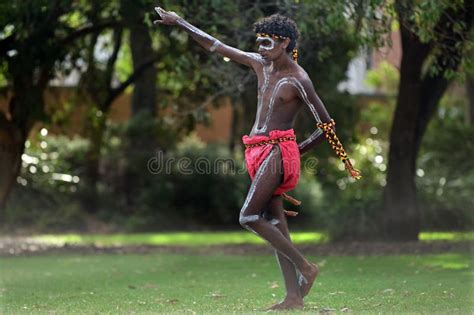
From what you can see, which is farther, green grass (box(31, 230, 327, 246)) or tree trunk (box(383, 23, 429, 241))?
green grass (box(31, 230, 327, 246))

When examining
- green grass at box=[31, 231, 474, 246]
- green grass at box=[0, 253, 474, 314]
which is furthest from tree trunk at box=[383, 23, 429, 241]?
green grass at box=[0, 253, 474, 314]

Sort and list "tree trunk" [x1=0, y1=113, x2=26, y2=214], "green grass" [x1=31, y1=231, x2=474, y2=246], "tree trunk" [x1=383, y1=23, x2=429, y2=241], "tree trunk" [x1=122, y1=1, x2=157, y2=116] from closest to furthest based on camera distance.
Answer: "tree trunk" [x1=122, y1=1, x2=157, y2=116] → "tree trunk" [x1=383, y1=23, x2=429, y2=241] → "tree trunk" [x1=0, y1=113, x2=26, y2=214] → "green grass" [x1=31, y1=231, x2=474, y2=246]

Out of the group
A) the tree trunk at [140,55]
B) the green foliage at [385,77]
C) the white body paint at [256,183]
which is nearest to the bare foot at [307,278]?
the white body paint at [256,183]

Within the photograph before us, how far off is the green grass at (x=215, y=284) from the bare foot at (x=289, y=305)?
0.43 feet

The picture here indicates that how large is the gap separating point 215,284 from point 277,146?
364cm

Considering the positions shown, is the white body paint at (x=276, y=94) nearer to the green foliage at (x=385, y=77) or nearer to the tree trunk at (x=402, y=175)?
the tree trunk at (x=402, y=175)

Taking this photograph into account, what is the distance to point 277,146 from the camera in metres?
8.26

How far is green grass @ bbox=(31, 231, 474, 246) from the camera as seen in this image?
763 inches

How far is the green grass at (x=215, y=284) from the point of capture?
8984 millimetres

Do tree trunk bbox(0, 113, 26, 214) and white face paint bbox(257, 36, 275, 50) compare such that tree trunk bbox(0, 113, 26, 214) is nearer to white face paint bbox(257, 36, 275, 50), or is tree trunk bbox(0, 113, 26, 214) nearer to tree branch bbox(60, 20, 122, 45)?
tree branch bbox(60, 20, 122, 45)

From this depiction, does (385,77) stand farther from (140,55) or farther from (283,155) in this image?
(283,155)

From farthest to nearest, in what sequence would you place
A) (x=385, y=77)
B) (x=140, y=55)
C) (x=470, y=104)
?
(x=385, y=77) → (x=470, y=104) → (x=140, y=55)

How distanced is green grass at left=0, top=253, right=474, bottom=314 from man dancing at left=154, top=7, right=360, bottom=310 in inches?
17.4

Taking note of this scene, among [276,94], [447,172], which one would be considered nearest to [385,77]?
[447,172]
